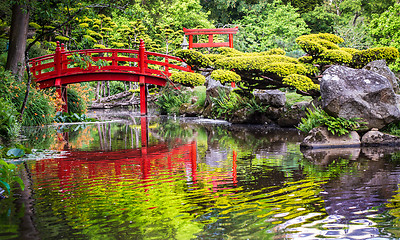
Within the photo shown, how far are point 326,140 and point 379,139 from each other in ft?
3.55

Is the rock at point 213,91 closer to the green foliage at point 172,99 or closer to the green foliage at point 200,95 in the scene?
the green foliage at point 200,95

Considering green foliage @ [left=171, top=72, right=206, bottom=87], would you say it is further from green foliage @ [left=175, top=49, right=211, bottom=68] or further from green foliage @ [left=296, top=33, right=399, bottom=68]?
green foliage @ [left=296, top=33, right=399, bottom=68]

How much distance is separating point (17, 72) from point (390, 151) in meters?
11.7

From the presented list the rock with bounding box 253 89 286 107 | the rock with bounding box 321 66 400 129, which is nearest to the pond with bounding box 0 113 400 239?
the rock with bounding box 321 66 400 129

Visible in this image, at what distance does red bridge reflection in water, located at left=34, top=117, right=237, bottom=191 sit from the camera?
511cm

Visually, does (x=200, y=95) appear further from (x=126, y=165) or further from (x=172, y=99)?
(x=126, y=165)

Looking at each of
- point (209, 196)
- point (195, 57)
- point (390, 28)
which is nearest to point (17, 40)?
point (195, 57)

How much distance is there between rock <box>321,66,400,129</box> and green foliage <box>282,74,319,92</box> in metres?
2.09

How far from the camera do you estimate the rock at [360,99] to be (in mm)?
8156

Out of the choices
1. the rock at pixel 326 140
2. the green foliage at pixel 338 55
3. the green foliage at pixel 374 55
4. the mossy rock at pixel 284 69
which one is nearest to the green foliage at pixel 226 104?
the mossy rock at pixel 284 69

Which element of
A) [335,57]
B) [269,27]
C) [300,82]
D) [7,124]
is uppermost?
[269,27]

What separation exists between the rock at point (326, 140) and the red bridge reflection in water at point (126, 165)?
178cm

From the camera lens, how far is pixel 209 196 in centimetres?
396

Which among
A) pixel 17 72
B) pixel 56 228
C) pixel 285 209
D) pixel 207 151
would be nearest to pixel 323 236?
pixel 285 209
